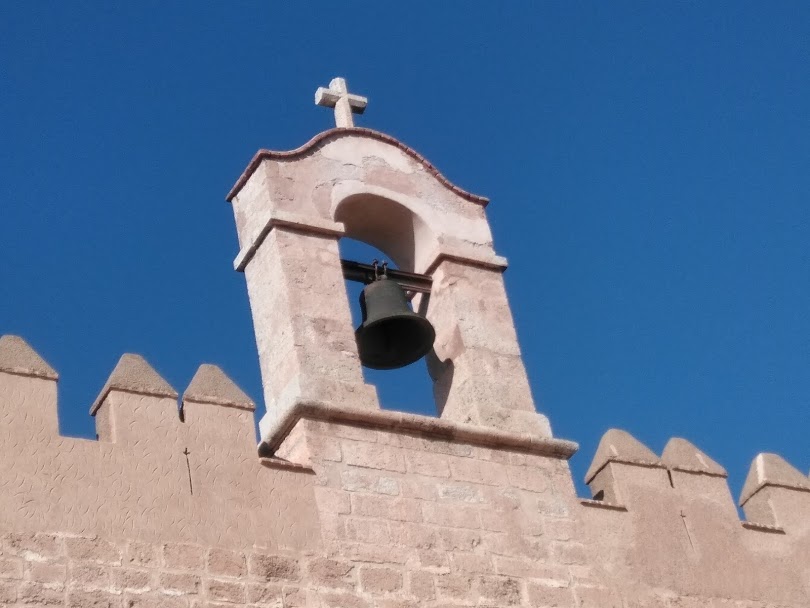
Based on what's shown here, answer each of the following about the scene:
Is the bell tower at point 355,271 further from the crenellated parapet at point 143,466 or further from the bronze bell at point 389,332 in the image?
the crenellated parapet at point 143,466

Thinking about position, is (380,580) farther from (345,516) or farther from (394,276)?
(394,276)

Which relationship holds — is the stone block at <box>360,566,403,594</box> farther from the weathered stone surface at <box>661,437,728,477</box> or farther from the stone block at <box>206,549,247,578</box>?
the weathered stone surface at <box>661,437,728,477</box>

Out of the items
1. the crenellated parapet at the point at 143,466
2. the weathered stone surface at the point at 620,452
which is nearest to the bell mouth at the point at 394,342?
the weathered stone surface at the point at 620,452

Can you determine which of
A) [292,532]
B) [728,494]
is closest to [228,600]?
[292,532]

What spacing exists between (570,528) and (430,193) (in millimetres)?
2229

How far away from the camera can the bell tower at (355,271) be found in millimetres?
8039

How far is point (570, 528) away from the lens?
7.96m

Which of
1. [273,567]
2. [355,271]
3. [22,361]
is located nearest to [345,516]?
[273,567]

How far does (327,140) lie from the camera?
358 inches

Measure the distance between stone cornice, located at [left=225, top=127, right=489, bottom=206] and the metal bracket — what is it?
0.61 metres

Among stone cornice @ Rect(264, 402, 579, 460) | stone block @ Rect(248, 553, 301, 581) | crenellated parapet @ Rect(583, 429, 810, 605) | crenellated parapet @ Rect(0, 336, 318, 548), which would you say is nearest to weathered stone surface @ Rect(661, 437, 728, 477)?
crenellated parapet @ Rect(583, 429, 810, 605)

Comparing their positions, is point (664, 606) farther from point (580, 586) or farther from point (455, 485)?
point (455, 485)

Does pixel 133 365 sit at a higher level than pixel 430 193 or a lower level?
lower

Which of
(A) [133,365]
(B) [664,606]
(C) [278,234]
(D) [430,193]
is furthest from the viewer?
(D) [430,193]
